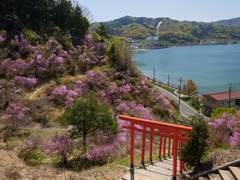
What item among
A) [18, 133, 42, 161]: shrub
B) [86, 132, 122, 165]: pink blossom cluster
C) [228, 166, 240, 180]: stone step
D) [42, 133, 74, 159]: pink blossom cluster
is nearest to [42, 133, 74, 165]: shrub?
[42, 133, 74, 159]: pink blossom cluster

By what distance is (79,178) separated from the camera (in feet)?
21.2

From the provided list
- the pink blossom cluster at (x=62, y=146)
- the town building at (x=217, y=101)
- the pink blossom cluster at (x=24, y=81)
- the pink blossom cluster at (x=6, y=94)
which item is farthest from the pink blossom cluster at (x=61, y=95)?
the town building at (x=217, y=101)

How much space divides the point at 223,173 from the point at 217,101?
1592 inches

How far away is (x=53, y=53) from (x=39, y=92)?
817 cm

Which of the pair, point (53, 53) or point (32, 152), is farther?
point (53, 53)

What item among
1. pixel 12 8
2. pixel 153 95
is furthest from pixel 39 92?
pixel 12 8

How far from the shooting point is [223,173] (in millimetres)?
5246

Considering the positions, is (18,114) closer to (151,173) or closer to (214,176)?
(151,173)

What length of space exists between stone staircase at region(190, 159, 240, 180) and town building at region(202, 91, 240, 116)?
39747 mm

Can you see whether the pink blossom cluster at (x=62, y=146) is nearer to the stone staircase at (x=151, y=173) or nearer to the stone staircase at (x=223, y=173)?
the stone staircase at (x=151, y=173)

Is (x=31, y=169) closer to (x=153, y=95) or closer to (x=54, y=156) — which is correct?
(x=54, y=156)

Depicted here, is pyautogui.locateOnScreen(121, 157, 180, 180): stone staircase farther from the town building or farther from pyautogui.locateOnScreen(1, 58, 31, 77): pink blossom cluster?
the town building

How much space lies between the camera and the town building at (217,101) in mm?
40750

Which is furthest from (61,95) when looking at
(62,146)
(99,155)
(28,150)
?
(99,155)
